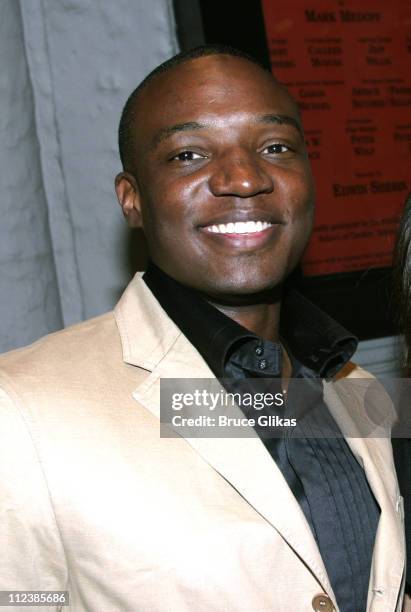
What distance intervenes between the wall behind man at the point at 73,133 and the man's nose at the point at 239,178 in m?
0.67

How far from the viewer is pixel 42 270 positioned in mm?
1903

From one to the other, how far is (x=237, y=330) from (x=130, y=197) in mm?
341

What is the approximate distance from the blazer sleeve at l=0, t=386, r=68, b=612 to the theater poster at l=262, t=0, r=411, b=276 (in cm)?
116

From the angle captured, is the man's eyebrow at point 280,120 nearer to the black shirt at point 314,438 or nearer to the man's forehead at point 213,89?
the man's forehead at point 213,89

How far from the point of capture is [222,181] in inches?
53.1

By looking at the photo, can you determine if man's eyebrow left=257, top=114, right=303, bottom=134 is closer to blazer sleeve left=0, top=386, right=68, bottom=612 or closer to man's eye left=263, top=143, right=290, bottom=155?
man's eye left=263, top=143, right=290, bottom=155

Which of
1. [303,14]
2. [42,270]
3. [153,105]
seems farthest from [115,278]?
[303,14]

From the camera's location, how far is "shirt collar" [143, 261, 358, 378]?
139 centimetres

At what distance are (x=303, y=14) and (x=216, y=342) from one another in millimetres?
1172

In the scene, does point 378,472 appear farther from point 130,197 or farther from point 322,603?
point 130,197

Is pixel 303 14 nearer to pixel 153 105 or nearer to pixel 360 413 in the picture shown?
pixel 153 105

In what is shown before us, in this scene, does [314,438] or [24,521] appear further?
[314,438]

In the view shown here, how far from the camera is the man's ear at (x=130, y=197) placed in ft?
4.96

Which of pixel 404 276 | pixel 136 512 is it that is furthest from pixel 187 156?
pixel 136 512
